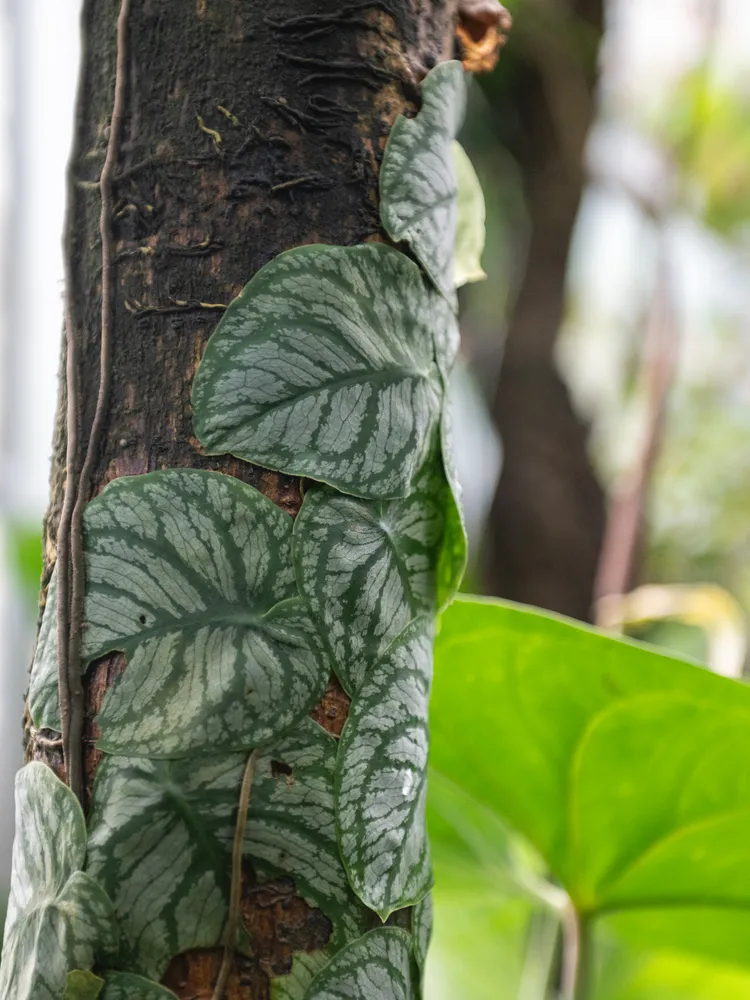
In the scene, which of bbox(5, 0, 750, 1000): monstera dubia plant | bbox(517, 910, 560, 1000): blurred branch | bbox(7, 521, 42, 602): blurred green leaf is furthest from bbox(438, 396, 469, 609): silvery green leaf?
bbox(7, 521, 42, 602): blurred green leaf

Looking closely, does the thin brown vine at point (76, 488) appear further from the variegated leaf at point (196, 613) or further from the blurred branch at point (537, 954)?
the blurred branch at point (537, 954)

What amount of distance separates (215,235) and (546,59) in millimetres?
2130

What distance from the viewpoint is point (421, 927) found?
0.31m

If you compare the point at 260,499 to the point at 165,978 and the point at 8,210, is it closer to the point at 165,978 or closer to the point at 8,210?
the point at 165,978

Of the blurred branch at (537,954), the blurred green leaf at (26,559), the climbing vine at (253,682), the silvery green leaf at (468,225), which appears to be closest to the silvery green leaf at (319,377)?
the climbing vine at (253,682)

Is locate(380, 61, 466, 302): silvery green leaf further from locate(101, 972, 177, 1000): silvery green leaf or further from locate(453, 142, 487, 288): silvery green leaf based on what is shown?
locate(101, 972, 177, 1000): silvery green leaf

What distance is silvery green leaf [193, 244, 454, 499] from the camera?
0.27 metres

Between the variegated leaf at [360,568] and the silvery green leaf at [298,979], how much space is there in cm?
8

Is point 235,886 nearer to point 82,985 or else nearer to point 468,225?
point 82,985

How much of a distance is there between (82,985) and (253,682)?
3.8 inches

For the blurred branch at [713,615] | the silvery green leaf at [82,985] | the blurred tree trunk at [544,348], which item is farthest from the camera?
the blurred tree trunk at [544,348]

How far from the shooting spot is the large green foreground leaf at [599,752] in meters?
0.42

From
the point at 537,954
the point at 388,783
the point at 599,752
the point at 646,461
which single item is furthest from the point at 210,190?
the point at 646,461

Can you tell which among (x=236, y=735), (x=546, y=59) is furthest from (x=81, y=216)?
(x=546, y=59)
